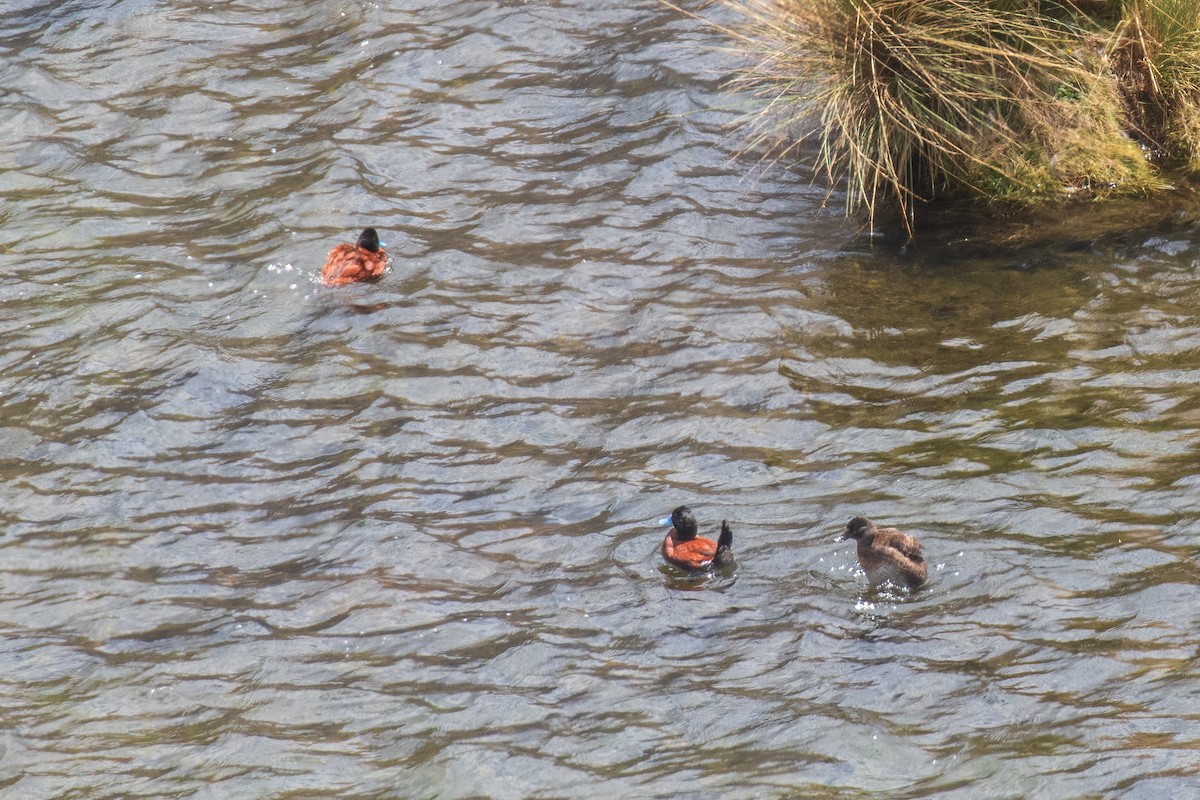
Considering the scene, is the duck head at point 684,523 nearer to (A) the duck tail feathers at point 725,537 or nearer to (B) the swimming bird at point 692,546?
(B) the swimming bird at point 692,546

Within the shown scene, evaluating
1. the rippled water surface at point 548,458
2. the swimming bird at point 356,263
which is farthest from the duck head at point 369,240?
the rippled water surface at point 548,458

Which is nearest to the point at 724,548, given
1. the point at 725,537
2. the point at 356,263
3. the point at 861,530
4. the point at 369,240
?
the point at 725,537

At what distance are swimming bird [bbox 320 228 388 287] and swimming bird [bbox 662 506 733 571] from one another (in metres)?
4.37

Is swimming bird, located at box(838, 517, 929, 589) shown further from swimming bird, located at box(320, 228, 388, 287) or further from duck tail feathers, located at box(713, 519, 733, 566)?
swimming bird, located at box(320, 228, 388, 287)

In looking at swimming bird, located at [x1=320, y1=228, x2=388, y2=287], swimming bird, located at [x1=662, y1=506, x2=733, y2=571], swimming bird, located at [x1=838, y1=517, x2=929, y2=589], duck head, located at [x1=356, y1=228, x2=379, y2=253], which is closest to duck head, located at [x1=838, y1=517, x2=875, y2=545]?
swimming bird, located at [x1=838, y1=517, x2=929, y2=589]

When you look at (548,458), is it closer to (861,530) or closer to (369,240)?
(861,530)

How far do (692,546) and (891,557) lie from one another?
124 centimetres

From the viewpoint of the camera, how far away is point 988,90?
11883 mm

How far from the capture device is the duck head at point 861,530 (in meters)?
8.37

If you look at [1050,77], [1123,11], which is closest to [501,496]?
[1050,77]

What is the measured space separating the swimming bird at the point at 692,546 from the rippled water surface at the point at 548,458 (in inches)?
8.1

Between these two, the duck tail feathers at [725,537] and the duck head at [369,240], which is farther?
the duck head at [369,240]

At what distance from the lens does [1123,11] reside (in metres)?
12.4

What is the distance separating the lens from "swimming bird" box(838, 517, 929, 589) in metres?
8.12
